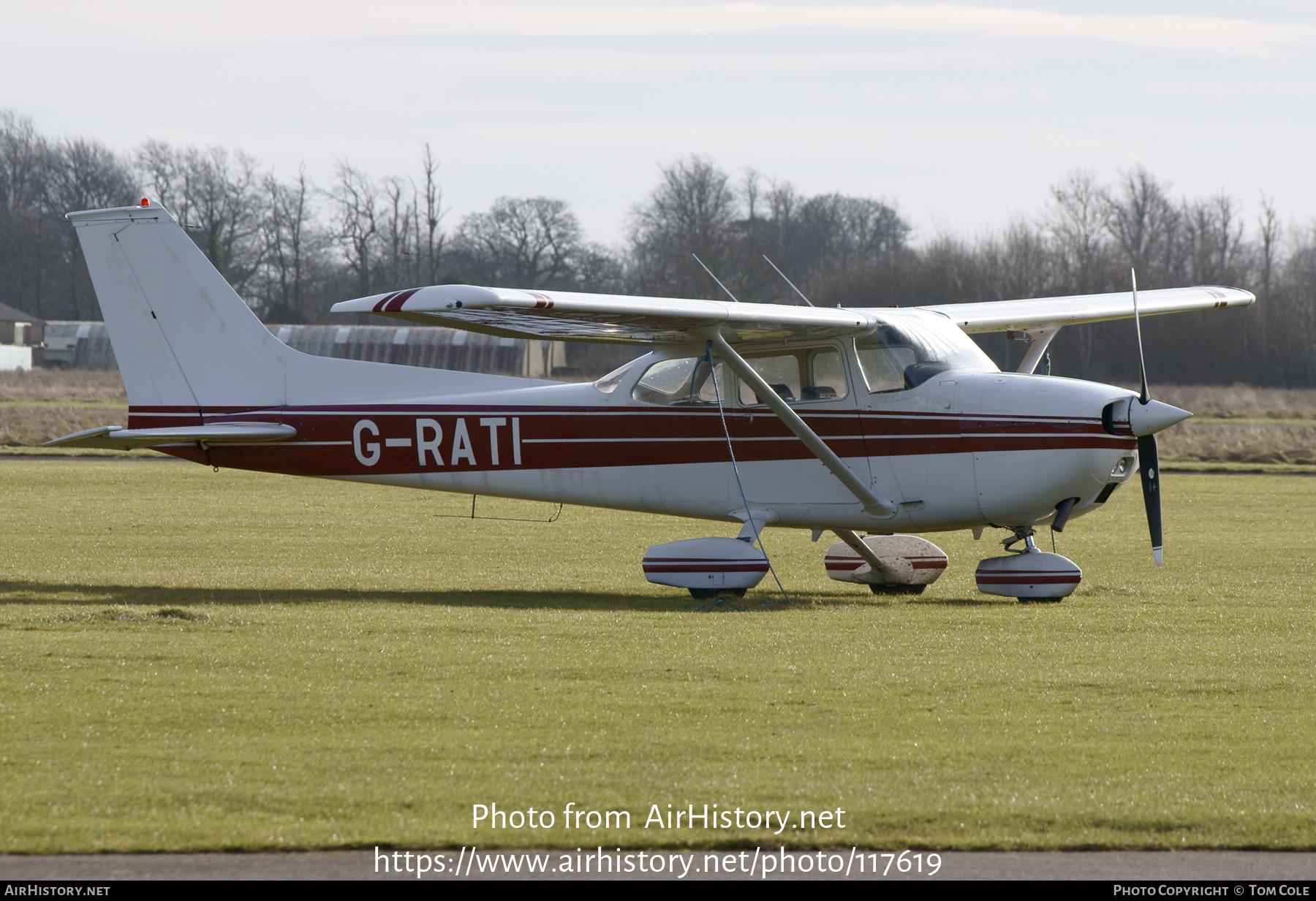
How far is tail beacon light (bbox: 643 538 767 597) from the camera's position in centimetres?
1068

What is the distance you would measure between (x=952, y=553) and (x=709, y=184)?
7598 cm

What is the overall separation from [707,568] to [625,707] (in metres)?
4.12

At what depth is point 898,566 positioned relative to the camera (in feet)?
38.6

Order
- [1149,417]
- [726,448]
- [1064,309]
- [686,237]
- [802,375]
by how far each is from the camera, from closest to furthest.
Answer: [1149,417] → [802,375] → [726,448] → [1064,309] → [686,237]

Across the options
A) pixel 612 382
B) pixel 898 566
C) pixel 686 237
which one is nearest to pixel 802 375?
pixel 612 382

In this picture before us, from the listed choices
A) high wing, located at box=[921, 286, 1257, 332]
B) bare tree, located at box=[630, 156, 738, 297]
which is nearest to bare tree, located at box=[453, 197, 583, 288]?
bare tree, located at box=[630, 156, 738, 297]

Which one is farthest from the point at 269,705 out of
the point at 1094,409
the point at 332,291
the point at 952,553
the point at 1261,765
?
the point at 332,291

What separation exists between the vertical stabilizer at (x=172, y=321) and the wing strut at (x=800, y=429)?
14.7ft

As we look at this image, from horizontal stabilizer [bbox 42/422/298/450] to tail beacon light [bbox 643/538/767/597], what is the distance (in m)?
4.01

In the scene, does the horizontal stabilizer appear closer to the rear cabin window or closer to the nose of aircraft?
the rear cabin window

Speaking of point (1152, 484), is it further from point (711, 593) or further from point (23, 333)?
point (23, 333)

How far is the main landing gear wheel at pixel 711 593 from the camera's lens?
1078 centimetres

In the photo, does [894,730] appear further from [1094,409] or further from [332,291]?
[332,291]

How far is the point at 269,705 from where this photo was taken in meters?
6.52
